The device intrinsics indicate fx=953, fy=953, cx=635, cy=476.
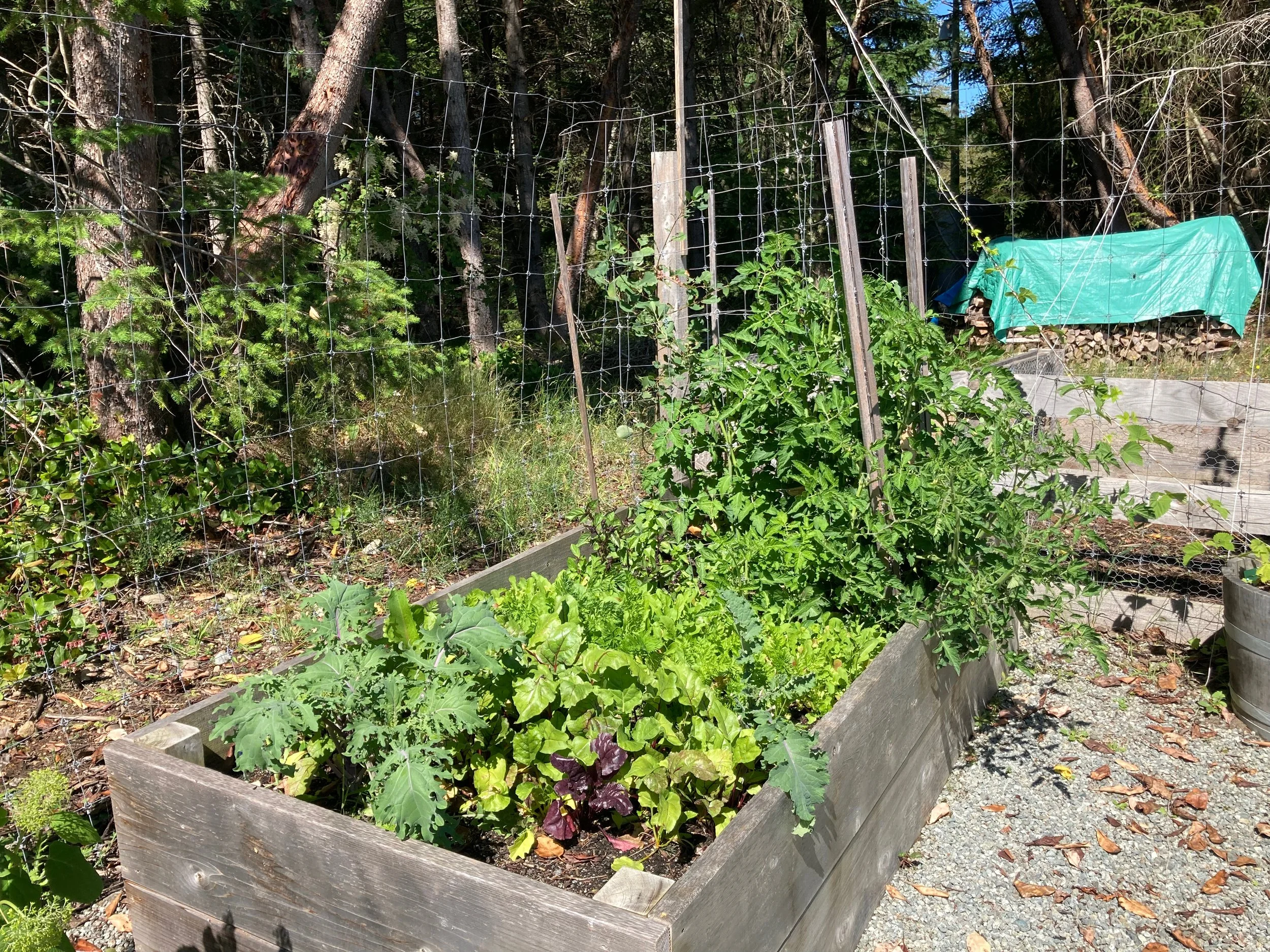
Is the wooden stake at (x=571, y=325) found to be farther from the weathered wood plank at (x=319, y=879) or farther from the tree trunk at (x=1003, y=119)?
the tree trunk at (x=1003, y=119)

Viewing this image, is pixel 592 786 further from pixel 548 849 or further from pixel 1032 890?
pixel 1032 890

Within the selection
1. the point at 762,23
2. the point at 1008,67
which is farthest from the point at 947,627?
the point at 1008,67

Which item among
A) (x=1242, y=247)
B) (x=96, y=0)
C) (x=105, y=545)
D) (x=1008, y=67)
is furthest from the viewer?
(x=1008, y=67)

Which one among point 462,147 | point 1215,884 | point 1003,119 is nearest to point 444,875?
point 1215,884

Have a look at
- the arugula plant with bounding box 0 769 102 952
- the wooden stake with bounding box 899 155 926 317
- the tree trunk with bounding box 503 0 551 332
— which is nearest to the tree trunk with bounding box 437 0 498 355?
the tree trunk with bounding box 503 0 551 332

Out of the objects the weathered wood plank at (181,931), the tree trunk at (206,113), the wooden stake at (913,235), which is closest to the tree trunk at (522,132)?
the tree trunk at (206,113)

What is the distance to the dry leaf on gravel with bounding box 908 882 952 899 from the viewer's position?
2.88 m

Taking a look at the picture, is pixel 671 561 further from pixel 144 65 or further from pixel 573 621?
pixel 144 65

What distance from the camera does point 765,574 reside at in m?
3.21

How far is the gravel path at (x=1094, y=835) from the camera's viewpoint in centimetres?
278

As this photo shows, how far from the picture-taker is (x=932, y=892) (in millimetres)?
2895

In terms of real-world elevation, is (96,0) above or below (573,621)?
above

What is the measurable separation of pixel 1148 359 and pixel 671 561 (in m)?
12.5

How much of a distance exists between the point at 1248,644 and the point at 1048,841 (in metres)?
1.31
